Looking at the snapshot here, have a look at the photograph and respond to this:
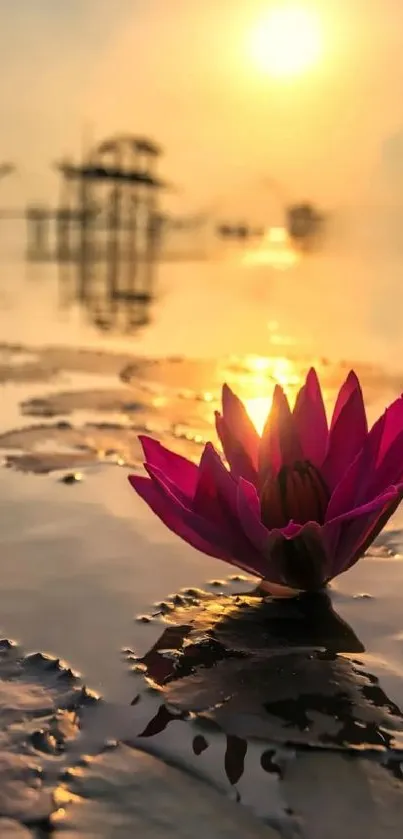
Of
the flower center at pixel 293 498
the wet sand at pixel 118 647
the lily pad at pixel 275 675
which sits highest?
the flower center at pixel 293 498

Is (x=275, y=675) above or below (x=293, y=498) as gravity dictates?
below

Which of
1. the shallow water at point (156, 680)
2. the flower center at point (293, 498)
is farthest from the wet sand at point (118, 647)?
the flower center at point (293, 498)

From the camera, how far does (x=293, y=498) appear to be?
0.67 m

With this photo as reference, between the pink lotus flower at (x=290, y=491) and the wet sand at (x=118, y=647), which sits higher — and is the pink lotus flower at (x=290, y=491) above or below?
above

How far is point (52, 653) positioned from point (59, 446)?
0.76m

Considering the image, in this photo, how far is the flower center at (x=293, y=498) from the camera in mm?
673

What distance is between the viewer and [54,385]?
2.01 metres

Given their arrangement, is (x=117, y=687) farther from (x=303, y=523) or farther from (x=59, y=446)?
(x=59, y=446)

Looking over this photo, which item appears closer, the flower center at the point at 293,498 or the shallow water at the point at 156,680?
the shallow water at the point at 156,680

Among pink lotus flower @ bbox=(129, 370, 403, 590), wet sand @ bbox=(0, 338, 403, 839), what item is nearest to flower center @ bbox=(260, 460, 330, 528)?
pink lotus flower @ bbox=(129, 370, 403, 590)

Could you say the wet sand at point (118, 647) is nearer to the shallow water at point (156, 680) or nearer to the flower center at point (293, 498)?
the shallow water at point (156, 680)

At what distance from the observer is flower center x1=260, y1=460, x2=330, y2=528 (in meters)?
0.67

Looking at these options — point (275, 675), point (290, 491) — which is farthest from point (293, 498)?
point (275, 675)

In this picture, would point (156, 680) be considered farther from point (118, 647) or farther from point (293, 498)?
point (293, 498)
